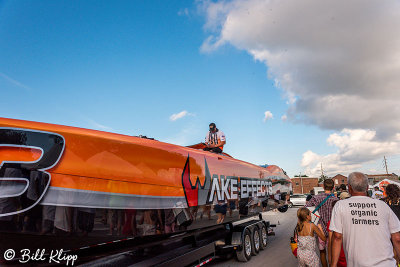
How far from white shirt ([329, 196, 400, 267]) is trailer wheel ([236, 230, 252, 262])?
4474mm

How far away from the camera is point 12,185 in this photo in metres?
2.46

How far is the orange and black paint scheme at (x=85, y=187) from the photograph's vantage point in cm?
251

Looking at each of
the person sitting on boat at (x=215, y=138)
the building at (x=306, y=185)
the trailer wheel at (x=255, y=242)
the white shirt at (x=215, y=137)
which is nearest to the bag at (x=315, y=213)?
the person sitting on boat at (x=215, y=138)

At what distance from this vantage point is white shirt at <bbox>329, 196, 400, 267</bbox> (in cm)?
239

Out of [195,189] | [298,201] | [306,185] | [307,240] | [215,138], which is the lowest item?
[298,201]

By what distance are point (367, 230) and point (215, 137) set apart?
5.10 m

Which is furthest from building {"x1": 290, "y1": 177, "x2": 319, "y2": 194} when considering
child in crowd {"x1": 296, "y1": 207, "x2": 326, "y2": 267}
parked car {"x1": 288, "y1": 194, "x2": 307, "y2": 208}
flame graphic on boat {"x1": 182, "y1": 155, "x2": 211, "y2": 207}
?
child in crowd {"x1": 296, "y1": 207, "x2": 326, "y2": 267}

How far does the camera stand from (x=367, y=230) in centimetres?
246

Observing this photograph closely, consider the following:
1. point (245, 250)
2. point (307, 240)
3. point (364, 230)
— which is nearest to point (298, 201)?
point (245, 250)

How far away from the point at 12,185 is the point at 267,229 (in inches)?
329

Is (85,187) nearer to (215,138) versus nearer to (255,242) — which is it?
(215,138)

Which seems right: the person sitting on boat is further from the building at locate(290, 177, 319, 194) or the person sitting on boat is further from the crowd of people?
the building at locate(290, 177, 319, 194)

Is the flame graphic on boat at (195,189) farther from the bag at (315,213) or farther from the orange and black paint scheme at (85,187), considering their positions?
→ the bag at (315,213)

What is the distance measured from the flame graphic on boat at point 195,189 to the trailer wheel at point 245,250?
252 centimetres
